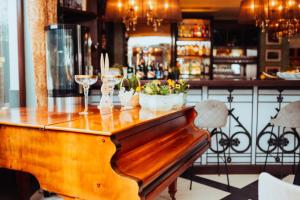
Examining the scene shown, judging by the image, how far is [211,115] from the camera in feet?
12.3

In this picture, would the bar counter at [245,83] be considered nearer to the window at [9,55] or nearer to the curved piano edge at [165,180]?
the curved piano edge at [165,180]

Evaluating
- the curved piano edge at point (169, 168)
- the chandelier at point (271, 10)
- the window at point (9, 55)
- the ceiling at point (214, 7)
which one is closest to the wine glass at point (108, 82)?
the curved piano edge at point (169, 168)

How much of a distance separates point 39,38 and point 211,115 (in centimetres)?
207

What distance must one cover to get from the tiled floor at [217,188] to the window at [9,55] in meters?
2.05

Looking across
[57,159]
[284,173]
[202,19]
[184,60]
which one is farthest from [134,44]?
[57,159]

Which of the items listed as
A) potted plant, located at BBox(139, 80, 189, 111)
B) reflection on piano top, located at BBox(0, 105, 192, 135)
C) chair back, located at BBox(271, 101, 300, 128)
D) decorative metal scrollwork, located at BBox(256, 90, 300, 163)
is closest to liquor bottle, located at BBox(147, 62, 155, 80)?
decorative metal scrollwork, located at BBox(256, 90, 300, 163)

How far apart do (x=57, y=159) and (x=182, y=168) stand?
90cm

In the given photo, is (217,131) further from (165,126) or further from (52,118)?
(52,118)

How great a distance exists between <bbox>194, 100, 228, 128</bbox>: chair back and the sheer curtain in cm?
175

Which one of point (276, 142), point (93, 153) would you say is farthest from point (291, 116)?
point (93, 153)

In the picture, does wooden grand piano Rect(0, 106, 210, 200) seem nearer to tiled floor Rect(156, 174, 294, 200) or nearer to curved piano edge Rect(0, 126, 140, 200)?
curved piano edge Rect(0, 126, 140, 200)

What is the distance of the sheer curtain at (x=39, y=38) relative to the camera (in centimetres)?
371

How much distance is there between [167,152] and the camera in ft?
7.79

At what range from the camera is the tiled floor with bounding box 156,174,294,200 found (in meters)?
3.57
